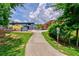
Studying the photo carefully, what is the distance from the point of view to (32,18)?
302 cm

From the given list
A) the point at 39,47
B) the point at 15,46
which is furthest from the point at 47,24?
the point at 15,46

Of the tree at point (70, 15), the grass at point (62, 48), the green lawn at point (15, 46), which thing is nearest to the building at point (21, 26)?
the green lawn at point (15, 46)

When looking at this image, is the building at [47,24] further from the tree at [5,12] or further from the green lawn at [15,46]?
the tree at [5,12]

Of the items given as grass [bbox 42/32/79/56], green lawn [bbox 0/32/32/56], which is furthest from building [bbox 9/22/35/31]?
grass [bbox 42/32/79/56]

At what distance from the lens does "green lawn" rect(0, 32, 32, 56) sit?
2.94 meters

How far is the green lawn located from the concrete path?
53 millimetres

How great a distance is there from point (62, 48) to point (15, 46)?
486 millimetres

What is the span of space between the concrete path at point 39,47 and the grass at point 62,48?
4cm

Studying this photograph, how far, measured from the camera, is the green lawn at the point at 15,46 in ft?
9.66

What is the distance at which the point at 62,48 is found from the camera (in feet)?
9.81

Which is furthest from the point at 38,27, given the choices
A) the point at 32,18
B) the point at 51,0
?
the point at 51,0

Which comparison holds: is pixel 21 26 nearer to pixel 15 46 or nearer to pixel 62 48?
pixel 15 46

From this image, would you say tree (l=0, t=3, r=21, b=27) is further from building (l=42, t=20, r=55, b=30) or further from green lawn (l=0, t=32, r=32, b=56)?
building (l=42, t=20, r=55, b=30)

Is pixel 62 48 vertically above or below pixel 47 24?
below
